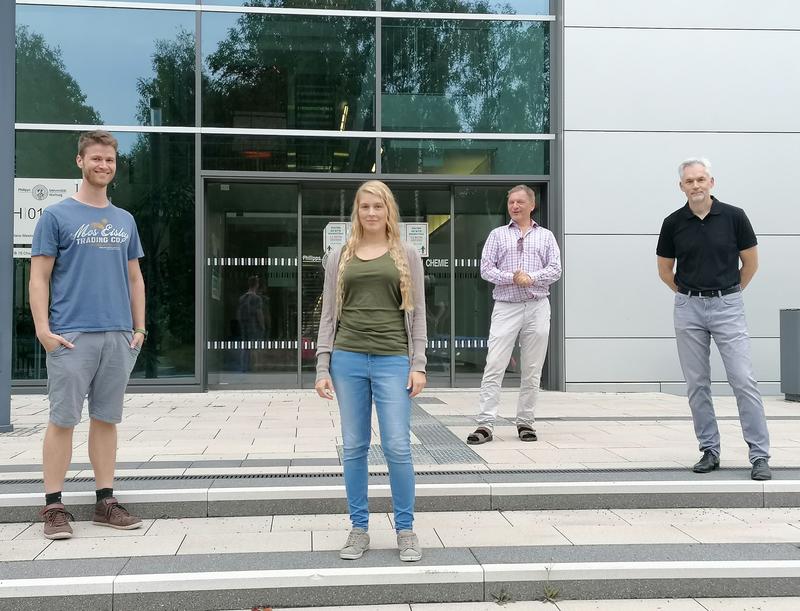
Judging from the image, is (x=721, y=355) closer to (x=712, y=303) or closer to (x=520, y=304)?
(x=712, y=303)

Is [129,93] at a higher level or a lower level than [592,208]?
higher

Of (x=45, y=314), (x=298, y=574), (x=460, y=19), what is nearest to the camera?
(x=298, y=574)

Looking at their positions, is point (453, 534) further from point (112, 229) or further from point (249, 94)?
point (249, 94)

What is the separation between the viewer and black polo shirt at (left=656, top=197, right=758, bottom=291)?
495cm

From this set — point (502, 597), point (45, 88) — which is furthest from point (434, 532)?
point (45, 88)

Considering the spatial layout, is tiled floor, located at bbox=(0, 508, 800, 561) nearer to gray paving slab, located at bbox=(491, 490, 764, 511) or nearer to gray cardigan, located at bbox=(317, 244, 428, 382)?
gray paving slab, located at bbox=(491, 490, 764, 511)

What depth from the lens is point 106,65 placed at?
1009 cm

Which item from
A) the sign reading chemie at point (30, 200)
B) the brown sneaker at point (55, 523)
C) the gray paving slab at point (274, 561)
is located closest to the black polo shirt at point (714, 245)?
the gray paving slab at point (274, 561)

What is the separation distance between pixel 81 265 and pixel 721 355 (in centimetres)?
403

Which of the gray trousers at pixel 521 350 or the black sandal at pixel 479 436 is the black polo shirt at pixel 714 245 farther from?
the black sandal at pixel 479 436

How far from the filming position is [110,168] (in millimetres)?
4137

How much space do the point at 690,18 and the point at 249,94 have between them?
20.1ft

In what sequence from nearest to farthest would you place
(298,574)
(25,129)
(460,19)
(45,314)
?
1. (298,574)
2. (45,314)
3. (25,129)
4. (460,19)

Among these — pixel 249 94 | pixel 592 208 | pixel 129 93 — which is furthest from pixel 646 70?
pixel 129 93
